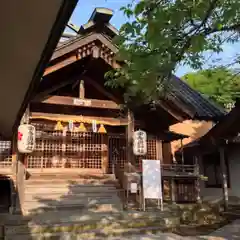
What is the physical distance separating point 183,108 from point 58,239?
723 centimetres

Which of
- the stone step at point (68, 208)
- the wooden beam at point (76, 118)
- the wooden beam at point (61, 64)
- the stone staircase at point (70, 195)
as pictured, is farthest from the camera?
the wooden beam at point (76, 118)

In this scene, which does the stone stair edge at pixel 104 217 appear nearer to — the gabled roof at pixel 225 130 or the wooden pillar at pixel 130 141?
the wooden pillar at pixel 130 141

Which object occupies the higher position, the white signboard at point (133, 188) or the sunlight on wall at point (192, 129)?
the sunlight on wall at point (192, 129)

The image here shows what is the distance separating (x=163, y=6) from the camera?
5125 mm

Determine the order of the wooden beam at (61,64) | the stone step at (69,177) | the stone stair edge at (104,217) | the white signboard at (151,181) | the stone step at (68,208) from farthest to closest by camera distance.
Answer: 1. the stone step at (69,177)
2. the wooden beam at (61,64)
3. the white signboard at (151,181)
4. the stone step at (68,208)
5. the stone stair edge at (104,217)

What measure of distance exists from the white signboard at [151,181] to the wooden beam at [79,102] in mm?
3029

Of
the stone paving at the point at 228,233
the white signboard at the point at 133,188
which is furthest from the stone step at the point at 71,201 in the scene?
the stone paving at the point at 228,233

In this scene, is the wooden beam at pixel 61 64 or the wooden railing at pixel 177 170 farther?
the wooden railing at pixel 177 170

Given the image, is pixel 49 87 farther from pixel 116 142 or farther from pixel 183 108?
pixel 183 108

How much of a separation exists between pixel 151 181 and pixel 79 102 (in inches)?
167

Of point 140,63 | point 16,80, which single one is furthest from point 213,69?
point 16,80

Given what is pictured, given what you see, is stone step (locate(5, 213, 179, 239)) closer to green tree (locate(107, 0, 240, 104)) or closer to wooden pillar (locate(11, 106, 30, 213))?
wooden pillar (locate(11, 106, 30, 213))

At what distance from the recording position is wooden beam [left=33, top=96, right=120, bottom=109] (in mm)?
12344

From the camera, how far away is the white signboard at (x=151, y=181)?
11031mm
